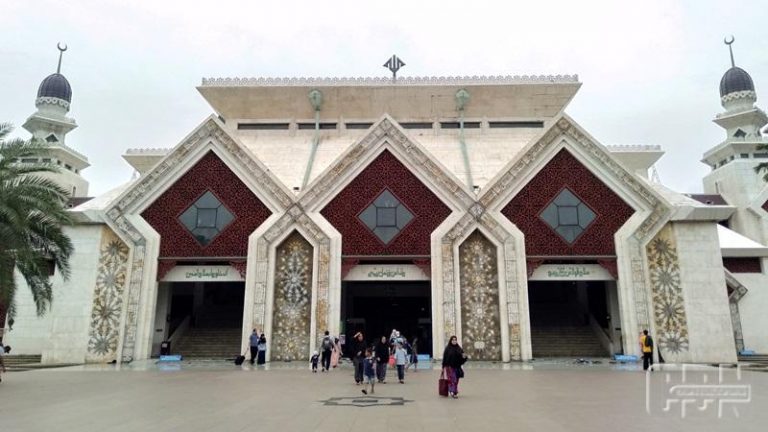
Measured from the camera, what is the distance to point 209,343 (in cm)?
2930

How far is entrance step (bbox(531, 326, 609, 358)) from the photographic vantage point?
27.9m

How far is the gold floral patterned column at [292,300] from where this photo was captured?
969 inches

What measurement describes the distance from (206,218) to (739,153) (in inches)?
1958

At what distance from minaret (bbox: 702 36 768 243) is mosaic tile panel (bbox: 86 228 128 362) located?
4947 centimetres

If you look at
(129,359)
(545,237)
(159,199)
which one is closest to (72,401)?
(129,359)

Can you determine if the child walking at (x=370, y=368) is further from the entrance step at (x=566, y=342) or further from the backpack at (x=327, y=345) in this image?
the entrance step at (x=566, y=342)

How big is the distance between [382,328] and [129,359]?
50.1 feet

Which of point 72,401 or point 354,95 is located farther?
point 354,95

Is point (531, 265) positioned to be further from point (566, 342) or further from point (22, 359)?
point (22, 359)

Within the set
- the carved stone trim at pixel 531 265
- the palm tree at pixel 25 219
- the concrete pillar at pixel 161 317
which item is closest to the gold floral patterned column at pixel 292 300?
the concrete pillar at pixel 161 317

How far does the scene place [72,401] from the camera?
37.8 ft

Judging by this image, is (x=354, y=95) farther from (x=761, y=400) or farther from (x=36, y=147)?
(x=761, y=400)

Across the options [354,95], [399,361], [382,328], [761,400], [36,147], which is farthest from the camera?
[354,95]

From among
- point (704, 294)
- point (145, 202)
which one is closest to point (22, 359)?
point (145, 202)
